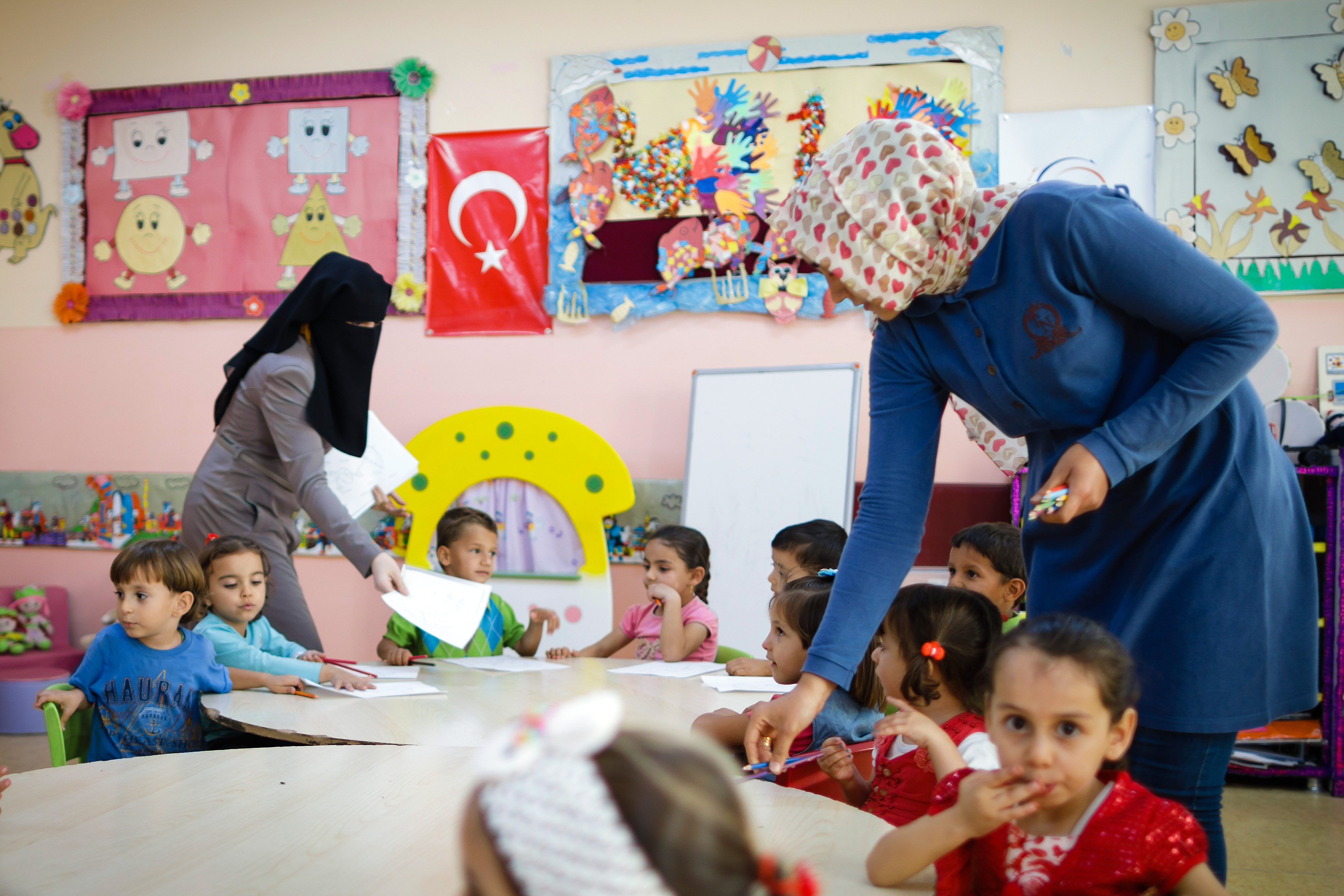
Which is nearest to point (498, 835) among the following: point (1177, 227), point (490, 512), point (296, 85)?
point (490, 512)

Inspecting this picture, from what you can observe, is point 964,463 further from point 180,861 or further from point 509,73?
point 180,861

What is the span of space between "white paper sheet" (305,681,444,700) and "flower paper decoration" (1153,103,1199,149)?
3.19 meters

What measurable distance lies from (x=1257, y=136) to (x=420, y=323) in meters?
3.27

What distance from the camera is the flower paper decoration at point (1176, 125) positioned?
3520 millimetres

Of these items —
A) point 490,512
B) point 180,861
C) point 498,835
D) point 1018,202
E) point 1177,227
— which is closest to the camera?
point 498,835

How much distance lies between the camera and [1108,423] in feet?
3.29

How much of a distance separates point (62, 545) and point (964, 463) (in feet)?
12.6

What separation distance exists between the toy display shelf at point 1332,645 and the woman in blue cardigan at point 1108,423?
199cm

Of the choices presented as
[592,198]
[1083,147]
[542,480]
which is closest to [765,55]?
[592,198]

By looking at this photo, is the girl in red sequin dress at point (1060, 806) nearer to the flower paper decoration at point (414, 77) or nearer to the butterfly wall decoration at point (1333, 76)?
the butterfly wall decoration at point (1333, 76)

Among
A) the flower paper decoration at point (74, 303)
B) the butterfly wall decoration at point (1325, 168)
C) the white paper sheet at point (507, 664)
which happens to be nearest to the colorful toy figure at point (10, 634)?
the flower paper decoration at point (74, 303)

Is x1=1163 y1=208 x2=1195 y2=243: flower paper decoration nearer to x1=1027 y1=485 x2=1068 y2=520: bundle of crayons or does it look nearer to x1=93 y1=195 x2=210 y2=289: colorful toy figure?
x1=1027 y1=485 x2=1068 y2=520: bundle of crayons

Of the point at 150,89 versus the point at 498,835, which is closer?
the point at 498,835

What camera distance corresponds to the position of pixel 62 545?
4246 mm
